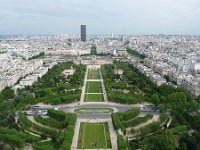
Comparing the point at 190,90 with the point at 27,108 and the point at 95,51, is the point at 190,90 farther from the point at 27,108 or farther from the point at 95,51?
the point at 95,51

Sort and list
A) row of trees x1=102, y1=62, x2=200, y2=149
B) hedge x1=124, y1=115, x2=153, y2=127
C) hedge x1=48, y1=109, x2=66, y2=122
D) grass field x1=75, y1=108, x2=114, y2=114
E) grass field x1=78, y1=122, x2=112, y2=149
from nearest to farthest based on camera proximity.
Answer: row of trees x1=102, y1=62, x2=200, y2=149 < grass field x1=78, y1=122, x2=112, y2=149 < hedge x1=124, y1=115, x2=153, y2=127 < hedge x1=48, y1=109, x2=66, y2=122 < grass field x1=75, y1=108, x2=114, y2=114

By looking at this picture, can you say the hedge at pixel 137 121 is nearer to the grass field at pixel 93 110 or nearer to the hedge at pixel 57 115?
the grass field at pixel 93 110

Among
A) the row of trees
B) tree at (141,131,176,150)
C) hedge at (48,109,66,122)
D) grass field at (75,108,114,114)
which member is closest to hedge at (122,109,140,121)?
the row of trees

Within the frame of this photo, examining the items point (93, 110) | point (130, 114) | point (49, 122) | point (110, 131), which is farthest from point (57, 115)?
point (130, 114)

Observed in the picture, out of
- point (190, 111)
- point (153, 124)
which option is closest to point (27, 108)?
point (153, 124)

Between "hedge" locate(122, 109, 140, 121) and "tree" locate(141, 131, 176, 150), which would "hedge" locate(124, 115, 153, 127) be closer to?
"hedge" locate(122, 109, 140, 121)
